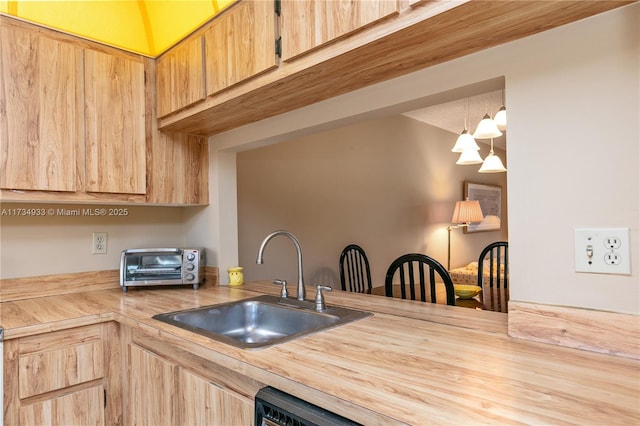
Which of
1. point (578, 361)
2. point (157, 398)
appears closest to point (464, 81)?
point (578, 361)

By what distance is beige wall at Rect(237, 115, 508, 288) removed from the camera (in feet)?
9.73

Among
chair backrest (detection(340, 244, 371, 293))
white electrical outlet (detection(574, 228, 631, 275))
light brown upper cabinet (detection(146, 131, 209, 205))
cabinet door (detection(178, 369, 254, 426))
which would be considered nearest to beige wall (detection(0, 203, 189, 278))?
light brown upper cabinet (detection(146, 131, 209, 205))

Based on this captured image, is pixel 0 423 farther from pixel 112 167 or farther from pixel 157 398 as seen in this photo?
pixel 112 167

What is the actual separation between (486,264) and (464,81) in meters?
4.25

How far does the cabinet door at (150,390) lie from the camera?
1.35 metres

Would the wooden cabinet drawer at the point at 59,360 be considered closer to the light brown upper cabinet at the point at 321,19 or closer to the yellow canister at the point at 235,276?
the yellow canister at the point at 235,276

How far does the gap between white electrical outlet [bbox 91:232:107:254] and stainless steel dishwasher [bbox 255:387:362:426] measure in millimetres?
1623

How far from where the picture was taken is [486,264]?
4.93 m

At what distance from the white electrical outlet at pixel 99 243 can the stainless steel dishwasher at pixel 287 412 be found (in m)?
1.62

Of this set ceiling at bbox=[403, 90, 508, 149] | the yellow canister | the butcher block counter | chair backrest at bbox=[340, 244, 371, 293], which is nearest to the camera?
the butcher block counter

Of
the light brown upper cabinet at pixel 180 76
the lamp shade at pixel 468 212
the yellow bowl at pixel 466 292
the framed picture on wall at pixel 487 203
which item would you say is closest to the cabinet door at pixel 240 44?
the light brown upper cabinet at pixel 180 76

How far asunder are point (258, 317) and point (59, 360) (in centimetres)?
78

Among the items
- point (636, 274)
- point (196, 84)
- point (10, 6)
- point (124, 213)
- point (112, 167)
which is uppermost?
point (10, 6)

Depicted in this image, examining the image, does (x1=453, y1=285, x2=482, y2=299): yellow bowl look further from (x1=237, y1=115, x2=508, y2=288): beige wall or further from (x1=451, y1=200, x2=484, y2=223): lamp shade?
(x1=451, y1=200, x2=484, y2=223): lamp shade
